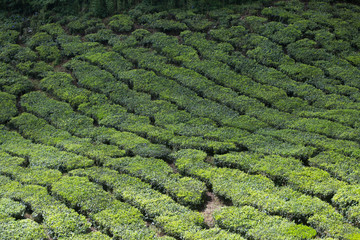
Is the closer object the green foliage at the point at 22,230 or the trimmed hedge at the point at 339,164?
the green foliage at the point at 22,230

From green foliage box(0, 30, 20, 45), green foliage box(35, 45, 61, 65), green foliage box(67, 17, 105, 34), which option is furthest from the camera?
green foliage box(67, 17, 105, 34)

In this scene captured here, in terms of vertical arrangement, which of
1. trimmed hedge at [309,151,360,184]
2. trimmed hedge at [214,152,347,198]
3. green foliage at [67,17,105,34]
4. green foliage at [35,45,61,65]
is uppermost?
green foliage at [67,17,105,34]

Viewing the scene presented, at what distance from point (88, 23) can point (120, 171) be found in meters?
10.2

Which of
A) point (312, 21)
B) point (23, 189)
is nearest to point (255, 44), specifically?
point (312, 21)

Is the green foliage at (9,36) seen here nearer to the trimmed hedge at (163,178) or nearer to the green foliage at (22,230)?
the trimmed hedge at (163,178)

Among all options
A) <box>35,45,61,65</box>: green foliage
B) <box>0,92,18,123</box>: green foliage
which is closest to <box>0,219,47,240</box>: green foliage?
<box>0,92,18,123</box>: green foliage

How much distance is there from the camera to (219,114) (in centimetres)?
1339

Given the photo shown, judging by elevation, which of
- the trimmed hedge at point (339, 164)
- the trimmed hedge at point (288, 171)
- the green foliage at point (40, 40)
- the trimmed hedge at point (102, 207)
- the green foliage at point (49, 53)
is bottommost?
the trimmed hedge at point (102, 207)

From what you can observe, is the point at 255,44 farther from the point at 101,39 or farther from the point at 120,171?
the point at 120,171

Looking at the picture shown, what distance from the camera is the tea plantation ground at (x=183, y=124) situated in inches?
362

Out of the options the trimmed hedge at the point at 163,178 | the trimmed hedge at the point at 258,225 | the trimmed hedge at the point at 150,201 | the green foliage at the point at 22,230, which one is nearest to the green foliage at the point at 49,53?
the trimmed hedge at the point at 163,178

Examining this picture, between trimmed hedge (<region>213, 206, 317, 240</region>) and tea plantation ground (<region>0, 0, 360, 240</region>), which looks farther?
tea plantation ground (<region>0, 0, 360, 240</region>)

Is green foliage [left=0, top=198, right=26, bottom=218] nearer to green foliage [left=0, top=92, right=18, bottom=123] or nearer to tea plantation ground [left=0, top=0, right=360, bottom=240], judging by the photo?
tea plantation ground [left=0, top=0, right=360, bottom=240]

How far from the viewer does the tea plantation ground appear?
9188 mm
